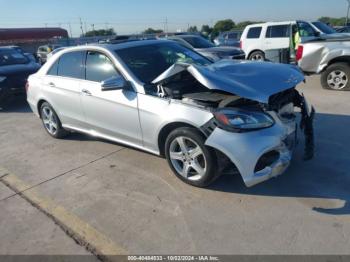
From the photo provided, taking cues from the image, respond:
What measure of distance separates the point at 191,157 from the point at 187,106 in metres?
0.57

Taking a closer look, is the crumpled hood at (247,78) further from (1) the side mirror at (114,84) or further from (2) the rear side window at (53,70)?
(2) the rear side window at (53,70)

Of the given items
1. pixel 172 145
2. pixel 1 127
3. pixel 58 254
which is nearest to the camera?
pixel 58 254

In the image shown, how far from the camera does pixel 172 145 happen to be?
146 inches

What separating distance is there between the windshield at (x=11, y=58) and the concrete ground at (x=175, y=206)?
594 centimetres

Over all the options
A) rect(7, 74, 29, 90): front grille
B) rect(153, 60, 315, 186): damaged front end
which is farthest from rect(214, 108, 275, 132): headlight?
rect(7, 74, 29, 90): front grille

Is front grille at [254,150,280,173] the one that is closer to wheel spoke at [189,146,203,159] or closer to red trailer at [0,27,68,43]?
wheel spoke at [189,146,203,159]

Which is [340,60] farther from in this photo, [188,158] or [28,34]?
[28,34]

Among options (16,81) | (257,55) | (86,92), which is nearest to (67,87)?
(86,92)

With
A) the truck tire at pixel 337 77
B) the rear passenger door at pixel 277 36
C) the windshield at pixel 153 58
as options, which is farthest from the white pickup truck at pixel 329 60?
the rear passenger door at pixel 277 36

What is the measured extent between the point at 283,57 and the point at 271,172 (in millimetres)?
7181

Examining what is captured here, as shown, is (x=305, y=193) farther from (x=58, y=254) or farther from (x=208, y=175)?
(x=58, y=254)

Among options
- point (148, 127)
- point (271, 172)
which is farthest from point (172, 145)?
point (271, 172)

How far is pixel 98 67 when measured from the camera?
14.9 ft

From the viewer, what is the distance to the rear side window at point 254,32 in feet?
43.9
